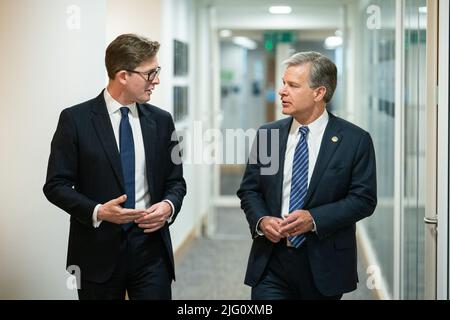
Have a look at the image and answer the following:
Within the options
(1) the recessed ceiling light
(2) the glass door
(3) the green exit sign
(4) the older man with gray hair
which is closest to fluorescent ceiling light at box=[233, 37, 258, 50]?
(3) the green exit sign

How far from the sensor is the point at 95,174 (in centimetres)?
226

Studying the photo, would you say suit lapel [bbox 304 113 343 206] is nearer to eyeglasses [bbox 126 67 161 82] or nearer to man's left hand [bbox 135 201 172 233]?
man's left hand [bbox 135 201 172 233]

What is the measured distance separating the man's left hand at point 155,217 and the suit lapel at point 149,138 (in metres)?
0.08

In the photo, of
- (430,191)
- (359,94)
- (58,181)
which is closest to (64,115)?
(58,181)

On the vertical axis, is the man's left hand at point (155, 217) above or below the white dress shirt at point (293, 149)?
below

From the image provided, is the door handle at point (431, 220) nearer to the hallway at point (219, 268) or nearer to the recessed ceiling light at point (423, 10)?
the recessed ceiling light at point (423, 10)

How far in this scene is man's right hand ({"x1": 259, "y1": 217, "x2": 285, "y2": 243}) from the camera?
7.34ft

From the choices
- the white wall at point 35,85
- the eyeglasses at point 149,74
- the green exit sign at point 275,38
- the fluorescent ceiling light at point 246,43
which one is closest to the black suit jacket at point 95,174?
the eyeglasses at point 149,74

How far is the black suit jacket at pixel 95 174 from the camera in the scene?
7.27 feet

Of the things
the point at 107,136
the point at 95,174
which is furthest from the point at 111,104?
the point at 95,174

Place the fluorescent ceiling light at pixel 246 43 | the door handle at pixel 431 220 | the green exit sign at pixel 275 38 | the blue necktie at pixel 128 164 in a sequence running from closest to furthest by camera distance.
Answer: the blue necktie at pixel 128 164 < the door handle at pixel 431 220 < the green exit sign at pixel 275 38 < the fluorescent ceiling light at pixel 246 43

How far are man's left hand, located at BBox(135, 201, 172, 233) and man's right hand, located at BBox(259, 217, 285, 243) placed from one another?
30 cm

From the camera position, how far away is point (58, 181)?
221 cm

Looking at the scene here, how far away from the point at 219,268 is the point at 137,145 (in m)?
2.65
